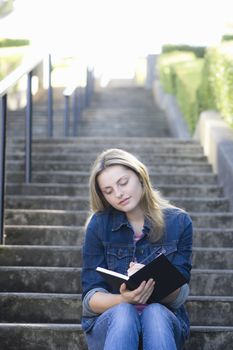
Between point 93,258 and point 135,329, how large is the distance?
0.41m

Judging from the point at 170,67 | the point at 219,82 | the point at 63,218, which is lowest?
the point at 170,67

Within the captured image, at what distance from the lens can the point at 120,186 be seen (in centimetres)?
388

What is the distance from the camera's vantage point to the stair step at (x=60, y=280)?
16.1 feet

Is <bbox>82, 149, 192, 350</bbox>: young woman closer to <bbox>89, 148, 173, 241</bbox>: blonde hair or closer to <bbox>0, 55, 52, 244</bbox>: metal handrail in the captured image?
<bbox>89, 148, 173, 241</bbox>: blonde hair

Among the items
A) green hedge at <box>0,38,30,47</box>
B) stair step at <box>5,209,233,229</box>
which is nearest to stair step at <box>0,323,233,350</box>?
stair step at <box>5,209,233,229</box>

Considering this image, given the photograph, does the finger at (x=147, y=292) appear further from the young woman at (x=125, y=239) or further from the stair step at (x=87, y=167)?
the stair step at (x=87, y=167)

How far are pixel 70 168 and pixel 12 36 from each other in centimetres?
1293

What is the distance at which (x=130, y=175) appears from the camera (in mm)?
3900

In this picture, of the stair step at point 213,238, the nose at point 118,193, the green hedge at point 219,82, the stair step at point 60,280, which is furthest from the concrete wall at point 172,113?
the nose at point 118,193

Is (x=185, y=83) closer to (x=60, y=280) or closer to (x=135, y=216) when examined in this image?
(x=60, y=280)

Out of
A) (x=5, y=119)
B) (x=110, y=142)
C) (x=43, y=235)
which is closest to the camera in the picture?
(x=5, y=119)

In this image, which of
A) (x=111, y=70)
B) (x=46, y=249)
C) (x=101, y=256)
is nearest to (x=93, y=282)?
(x=101, y=256)

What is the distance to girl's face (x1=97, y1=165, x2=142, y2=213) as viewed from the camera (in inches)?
152

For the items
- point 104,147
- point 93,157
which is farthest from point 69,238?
point 104,147
